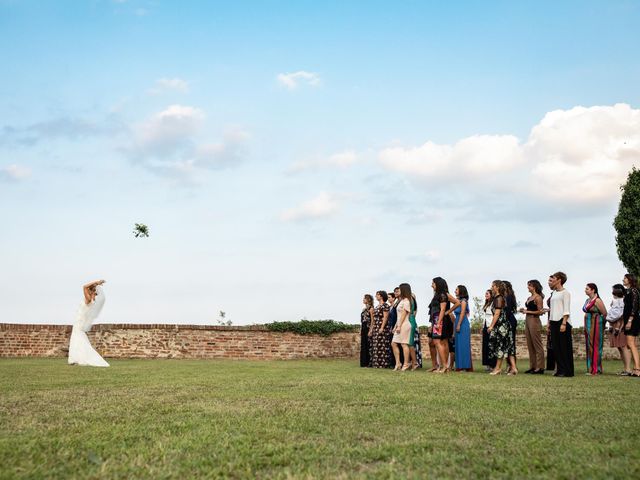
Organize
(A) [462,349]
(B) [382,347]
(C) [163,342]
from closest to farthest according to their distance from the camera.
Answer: (A) [462,349], (B) [382,347], (C) [163,342]

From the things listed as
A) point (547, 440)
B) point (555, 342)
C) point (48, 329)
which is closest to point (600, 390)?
point (555, 342)

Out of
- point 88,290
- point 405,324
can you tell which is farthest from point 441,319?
point 88,290

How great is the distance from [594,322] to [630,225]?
1379 centimetres

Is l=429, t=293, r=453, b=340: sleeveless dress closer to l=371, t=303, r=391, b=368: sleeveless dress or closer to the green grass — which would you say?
l=371, t=303, r=391, b=368: sleeveless dress

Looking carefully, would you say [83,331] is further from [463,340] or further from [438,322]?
[463,340]

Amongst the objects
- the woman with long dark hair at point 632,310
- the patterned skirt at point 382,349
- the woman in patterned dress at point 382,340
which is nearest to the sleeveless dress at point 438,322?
the woman in patterned dress at point 382,340

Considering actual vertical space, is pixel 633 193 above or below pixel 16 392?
above

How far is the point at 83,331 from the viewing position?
47.9ft

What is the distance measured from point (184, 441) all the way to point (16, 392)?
4395mm

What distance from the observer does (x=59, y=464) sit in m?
3.44

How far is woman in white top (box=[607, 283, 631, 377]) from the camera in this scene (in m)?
12.0

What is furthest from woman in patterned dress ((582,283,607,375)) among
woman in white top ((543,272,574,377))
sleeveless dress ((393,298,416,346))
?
sleeveless dress ((393,298,416,346))

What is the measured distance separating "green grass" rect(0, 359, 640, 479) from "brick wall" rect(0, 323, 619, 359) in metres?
13.1

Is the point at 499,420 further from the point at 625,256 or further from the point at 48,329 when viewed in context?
the point at 625,256
